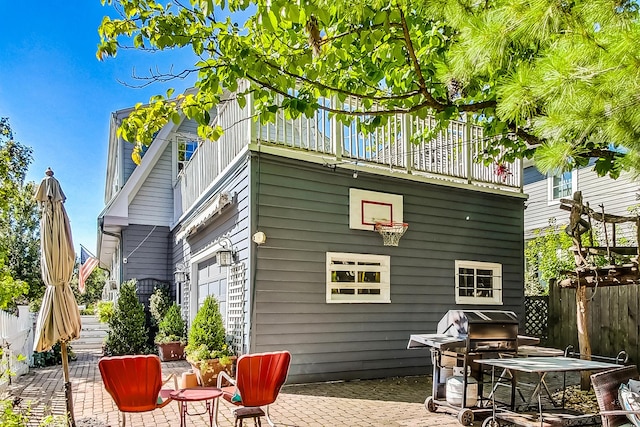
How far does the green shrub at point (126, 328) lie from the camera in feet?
35.0

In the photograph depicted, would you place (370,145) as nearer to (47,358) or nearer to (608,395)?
(608,395)

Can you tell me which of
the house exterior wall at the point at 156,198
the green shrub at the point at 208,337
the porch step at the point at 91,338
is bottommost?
the porch step at the point at 91,338

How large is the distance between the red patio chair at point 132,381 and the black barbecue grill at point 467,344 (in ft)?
9.96

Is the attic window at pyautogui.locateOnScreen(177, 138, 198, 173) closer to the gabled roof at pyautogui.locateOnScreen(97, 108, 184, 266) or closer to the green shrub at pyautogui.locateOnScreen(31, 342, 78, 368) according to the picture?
the gabled roof at pyautogui.locateOnScreen(97, 108, 184, 266)

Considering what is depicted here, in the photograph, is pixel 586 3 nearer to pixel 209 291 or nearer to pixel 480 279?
pixel 480 279

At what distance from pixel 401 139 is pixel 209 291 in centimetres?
496

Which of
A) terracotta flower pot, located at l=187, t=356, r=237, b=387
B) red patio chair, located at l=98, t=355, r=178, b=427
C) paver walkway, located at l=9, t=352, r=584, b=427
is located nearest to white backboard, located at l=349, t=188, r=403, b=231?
paver walkway, located at l=9, t=352, r=584, b=427

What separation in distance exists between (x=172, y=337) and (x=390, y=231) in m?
5.62

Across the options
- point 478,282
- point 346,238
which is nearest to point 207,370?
point 346,238

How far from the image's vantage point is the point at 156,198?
44.8 ft

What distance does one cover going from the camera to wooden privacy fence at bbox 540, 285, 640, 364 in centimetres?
914

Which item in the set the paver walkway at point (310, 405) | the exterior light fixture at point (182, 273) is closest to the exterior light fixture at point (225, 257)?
the paver walkway at point (310, 405)

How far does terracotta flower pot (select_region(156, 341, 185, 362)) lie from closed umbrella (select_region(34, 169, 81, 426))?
5706 mm

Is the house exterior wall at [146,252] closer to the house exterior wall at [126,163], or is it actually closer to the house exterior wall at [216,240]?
the house exterior wall at [216,240]
